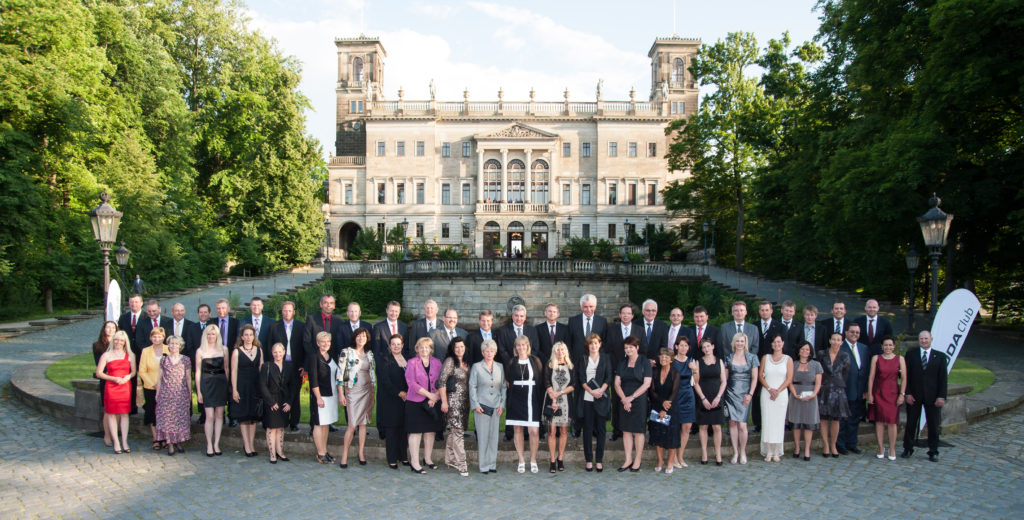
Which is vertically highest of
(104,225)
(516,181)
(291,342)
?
(516,181)

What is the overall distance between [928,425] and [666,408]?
3.84 metres

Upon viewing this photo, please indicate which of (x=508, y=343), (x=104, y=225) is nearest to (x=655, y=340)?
(x=508, y=343)

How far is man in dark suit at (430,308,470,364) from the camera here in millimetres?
8348

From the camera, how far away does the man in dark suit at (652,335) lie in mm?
8654

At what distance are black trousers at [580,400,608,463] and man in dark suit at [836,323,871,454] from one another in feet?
11.7

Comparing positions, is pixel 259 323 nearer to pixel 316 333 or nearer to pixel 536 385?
pixel 316 333

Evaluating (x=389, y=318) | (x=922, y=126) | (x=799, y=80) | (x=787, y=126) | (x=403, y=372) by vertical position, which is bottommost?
(x=403, y=372)

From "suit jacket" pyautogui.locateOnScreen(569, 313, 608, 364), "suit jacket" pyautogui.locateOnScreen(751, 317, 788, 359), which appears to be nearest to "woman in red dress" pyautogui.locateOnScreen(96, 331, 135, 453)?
"suit jacket" pyautogui.locateOnScreen(569, 313, 608, 364)

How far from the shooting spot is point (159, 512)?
6496mm

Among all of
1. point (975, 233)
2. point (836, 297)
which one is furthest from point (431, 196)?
point (975, 233)

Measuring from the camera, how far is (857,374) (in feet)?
28.5

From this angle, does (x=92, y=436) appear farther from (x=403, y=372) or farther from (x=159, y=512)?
(x=403, y=372)

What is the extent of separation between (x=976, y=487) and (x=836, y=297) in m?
23.2

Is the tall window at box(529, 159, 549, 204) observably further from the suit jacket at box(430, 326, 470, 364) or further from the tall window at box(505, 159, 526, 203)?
the suit jacket at box(430, 326, 470, 364)
